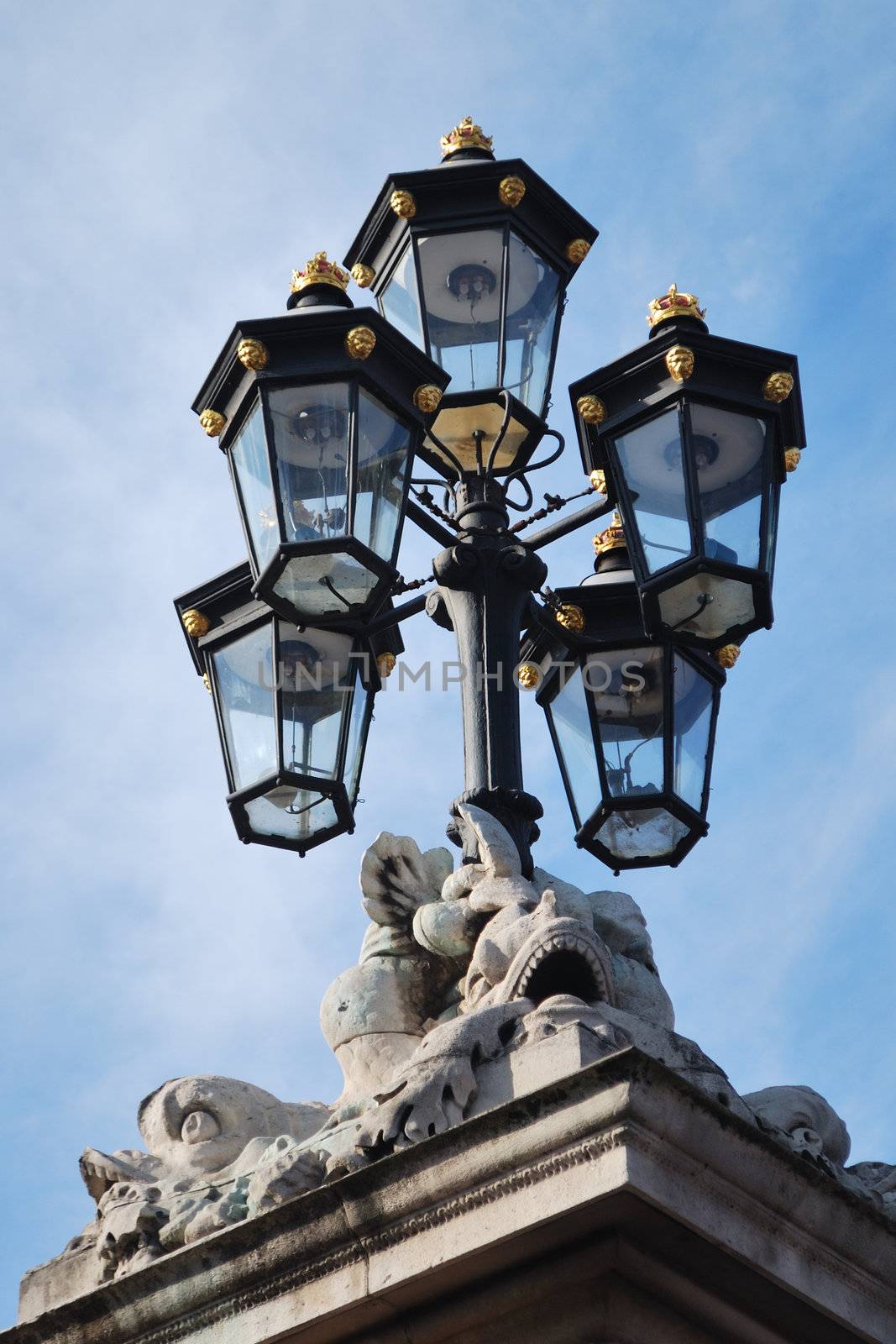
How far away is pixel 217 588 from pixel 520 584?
129cm

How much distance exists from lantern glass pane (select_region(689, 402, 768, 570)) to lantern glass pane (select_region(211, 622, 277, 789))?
5.01 feet

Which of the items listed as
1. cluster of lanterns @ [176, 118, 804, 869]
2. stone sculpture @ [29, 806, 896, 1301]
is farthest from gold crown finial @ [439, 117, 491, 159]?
stone sculpture @ [29, 806, 896, 1301]

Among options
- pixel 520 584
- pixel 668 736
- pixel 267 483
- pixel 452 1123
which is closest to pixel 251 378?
pixel 267 483

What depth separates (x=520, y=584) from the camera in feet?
25.7

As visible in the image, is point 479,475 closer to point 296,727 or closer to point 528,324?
point 528,324

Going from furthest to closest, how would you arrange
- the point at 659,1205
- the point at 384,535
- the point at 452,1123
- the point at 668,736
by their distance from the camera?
the point at 668,736 → the point at 384,535 → the point at 452,1123 → the point at 659,1205

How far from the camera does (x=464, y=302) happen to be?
8.66 m

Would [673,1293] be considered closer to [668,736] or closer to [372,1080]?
[372,1080]

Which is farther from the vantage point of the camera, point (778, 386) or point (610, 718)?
point (610, 718)

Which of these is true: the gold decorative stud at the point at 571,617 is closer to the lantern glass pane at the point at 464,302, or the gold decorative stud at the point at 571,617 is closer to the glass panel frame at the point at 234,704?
the lantern glass pane at the point at 464,302

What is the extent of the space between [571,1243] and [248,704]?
3288 mm

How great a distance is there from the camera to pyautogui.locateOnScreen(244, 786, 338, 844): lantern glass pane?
8.37 m

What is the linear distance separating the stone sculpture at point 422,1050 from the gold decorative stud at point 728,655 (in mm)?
1321

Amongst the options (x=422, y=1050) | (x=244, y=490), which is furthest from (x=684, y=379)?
(x=422, y=1050)
